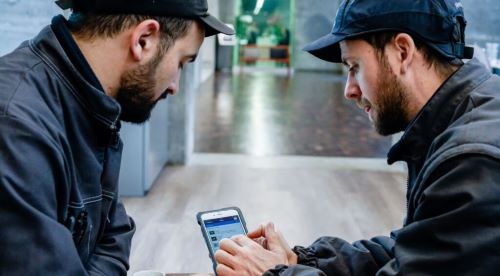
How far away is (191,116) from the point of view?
5.81 meters

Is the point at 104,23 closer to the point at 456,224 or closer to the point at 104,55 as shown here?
the point at 104,55

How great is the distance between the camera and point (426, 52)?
1.36 m

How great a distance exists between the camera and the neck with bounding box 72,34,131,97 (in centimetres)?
133

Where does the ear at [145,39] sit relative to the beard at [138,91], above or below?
above

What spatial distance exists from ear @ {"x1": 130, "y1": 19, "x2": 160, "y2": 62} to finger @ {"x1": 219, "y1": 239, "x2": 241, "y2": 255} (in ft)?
1.60

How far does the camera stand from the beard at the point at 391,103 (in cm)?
141

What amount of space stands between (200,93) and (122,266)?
9.79m

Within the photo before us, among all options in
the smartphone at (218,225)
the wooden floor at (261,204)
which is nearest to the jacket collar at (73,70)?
the smartphone at (218,225)

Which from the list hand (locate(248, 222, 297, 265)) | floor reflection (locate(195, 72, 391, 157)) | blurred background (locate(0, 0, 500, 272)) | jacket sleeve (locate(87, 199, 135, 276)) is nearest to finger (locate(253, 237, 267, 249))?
hand (locate(248, 222, 297, 265))

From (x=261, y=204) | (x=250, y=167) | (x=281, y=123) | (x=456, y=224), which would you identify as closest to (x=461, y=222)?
(x=456, y=224)

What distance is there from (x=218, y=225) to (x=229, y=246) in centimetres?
13

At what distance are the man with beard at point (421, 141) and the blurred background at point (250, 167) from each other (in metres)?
1.63

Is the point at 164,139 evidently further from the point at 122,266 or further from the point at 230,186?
the point at 122,266

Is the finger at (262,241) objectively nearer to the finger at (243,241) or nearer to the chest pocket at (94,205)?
the finger at (243,241)
